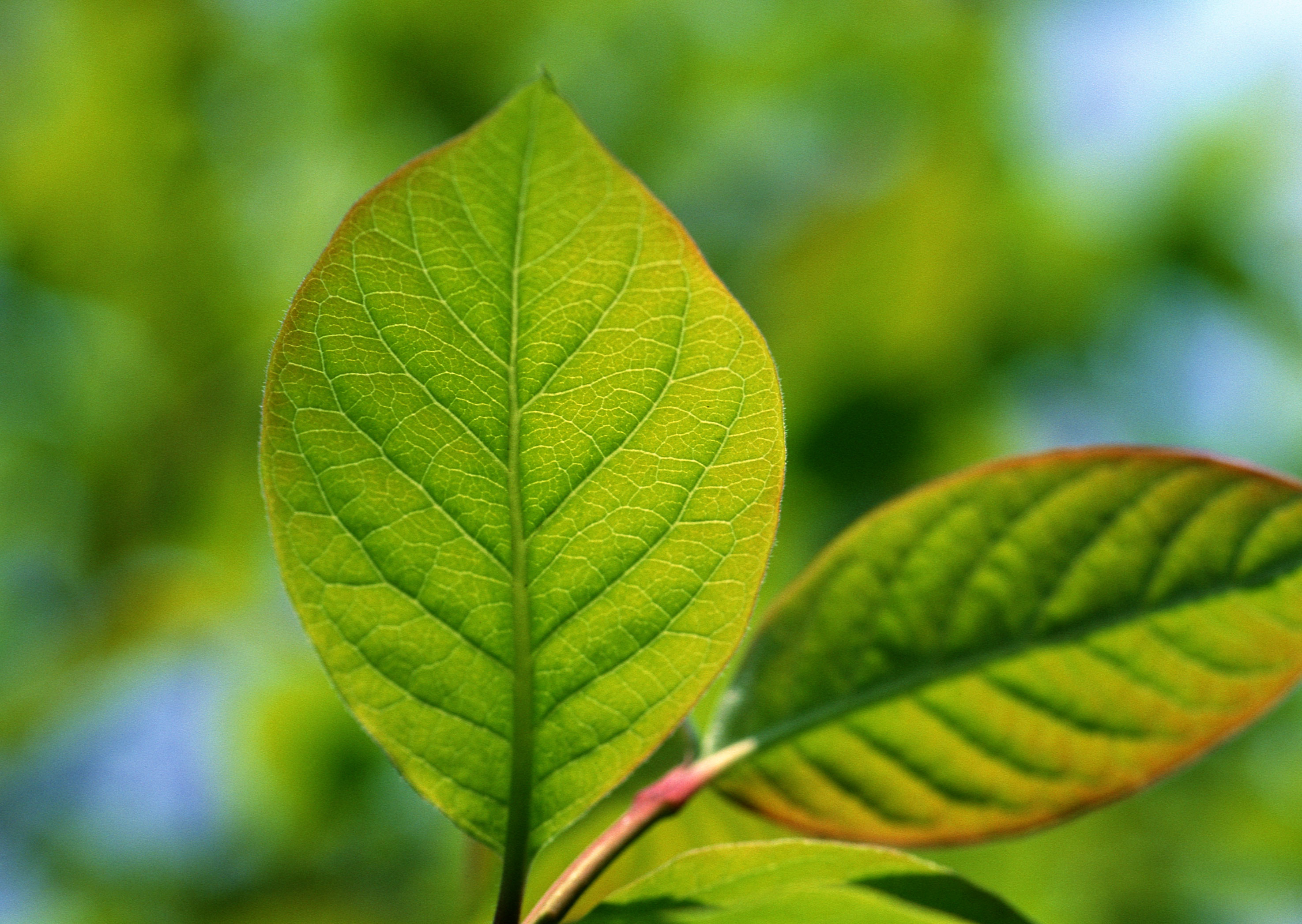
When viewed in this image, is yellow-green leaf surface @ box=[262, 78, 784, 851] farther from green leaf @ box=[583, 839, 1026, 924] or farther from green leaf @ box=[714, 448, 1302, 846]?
green leaf @ box=[714, 448, 1302, 846]

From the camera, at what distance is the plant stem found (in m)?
0.62

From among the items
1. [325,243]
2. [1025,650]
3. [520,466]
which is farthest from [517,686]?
[325,243]

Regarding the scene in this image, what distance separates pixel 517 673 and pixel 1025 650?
15.7 inches

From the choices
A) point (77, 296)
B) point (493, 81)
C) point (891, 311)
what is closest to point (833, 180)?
point (891, 311)

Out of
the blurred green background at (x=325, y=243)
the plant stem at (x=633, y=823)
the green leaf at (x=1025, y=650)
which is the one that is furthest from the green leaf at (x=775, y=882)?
the blurred green background at (x=325, y=243)

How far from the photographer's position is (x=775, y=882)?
59cm

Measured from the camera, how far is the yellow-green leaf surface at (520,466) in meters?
0.54

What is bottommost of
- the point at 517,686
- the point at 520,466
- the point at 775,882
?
the point at 775,882

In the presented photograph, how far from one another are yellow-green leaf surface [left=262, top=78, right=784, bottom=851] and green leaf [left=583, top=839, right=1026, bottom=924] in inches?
2.6

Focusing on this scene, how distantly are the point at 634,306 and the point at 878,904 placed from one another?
0.32 metres

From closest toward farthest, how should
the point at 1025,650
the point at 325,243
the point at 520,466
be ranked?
the point at 520,466 < the point at 1025,650 < the point at 325,243

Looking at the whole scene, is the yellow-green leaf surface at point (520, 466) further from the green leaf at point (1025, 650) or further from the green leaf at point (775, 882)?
the green leaf at point (1025, 650)

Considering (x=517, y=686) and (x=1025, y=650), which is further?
(x=1025, y=650)

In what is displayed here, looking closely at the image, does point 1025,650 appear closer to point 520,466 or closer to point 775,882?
point 775,882
